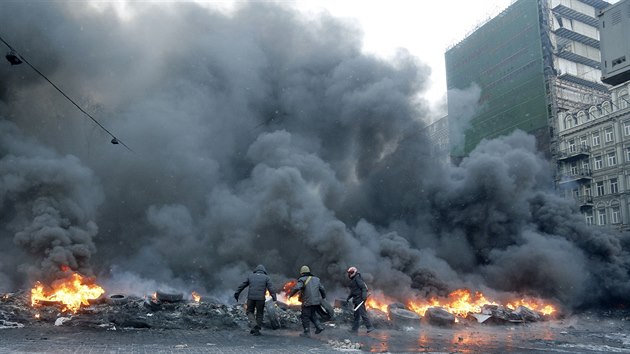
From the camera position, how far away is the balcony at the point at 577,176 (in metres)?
37.1

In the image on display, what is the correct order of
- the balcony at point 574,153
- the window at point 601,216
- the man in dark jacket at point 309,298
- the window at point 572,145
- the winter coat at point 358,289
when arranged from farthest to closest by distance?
the window at point 572,145 < the balcony at point 574,153 < the window at point 601,216 < the winter coat at point 358,289 < the man in dark jacket at point 309,298

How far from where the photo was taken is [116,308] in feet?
44.1

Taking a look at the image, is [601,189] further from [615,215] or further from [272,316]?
[272,316]

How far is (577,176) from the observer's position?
37.7m

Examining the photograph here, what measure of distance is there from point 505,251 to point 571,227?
12.0 feet

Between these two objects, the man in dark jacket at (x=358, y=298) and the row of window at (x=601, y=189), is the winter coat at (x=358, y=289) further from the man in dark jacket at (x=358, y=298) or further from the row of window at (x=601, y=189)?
the row of window at (x=601, y=189)

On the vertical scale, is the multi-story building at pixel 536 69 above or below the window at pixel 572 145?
above

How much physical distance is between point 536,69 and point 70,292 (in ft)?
133

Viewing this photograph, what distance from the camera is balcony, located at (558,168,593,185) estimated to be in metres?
37.1

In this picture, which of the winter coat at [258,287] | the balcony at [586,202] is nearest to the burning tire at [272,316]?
the winter coat at [258,287]

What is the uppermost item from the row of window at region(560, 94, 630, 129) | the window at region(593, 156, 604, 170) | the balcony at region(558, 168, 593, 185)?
the row of window at region(560, 94, 630, 129)

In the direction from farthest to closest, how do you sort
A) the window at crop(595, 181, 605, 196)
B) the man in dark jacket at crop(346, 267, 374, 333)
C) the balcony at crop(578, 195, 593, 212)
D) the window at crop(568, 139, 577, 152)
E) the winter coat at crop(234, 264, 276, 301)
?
1. the window at crop(568, 139, 577, 152)
2. the balcony at crop(578, 195, 593, 212)
3. the window at crop(595, 181, 605, 196)
4. the man in dark jacket at crop(346, 267, 374, 333)
5. the winter coat at crop(234, 264, 276, 301)

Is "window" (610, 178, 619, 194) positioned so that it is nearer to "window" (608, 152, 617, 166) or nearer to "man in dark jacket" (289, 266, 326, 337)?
"window" (608, 152, 617, 166)

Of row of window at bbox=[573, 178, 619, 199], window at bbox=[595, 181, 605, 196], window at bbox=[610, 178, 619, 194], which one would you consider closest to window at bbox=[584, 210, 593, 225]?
row of window at bbox=[573, 178, 619, 199]
